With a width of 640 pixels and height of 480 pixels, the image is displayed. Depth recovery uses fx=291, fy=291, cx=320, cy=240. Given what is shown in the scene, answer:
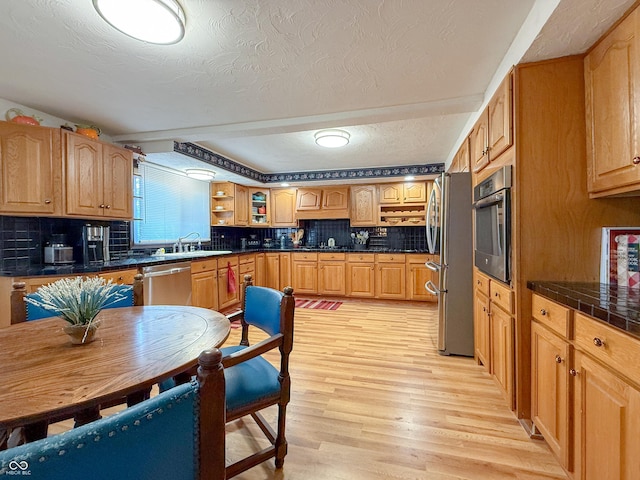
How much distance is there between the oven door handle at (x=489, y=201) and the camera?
177 cm

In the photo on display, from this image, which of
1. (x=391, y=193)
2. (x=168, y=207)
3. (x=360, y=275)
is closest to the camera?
(x=168, y=207)

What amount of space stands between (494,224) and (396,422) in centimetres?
138

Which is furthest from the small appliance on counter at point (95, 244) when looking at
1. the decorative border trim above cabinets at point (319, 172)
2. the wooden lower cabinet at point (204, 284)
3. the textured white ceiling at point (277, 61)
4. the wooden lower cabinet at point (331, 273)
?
the wooden lower cabinet at point (331, 273)

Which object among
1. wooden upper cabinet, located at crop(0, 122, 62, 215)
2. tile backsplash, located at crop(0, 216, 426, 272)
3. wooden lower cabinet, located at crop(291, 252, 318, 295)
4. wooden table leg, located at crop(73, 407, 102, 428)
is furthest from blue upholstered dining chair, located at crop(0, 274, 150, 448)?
wooden lower cabinet, located at crop(291, 252, 318, 295)

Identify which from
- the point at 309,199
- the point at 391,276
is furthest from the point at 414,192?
the point at 309,199

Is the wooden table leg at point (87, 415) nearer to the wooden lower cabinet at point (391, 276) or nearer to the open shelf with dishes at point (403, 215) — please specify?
the wooden lower cabinet at point (391, 276)

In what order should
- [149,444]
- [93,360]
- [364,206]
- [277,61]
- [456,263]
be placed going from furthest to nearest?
[364,206] → [456,263] → [277,61] → [93,360] → [149,444]

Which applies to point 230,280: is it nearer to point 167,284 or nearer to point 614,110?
point 167,284

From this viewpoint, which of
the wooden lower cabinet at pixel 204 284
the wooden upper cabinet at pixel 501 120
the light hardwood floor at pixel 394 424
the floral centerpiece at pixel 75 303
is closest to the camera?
the floral centerpiece at pixel 75 303

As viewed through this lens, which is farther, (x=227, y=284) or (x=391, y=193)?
(x=391, y=193)

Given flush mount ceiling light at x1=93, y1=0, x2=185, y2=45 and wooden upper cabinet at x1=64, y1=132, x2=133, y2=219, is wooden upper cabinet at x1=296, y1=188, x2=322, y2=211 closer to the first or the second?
wooden upper cabinet at x1=64, y1=132, x2=133, y2=219

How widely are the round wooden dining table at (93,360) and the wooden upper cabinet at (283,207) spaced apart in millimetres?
4159

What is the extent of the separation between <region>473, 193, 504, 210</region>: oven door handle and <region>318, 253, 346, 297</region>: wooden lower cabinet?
2864mm

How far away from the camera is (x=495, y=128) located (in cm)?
192
